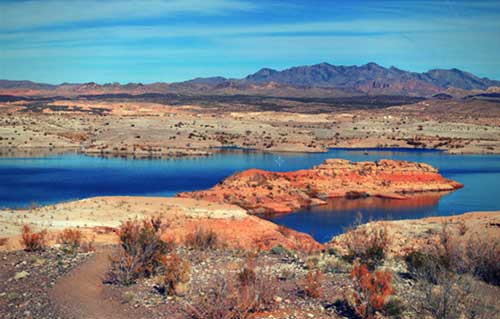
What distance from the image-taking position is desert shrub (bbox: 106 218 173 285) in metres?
11.9

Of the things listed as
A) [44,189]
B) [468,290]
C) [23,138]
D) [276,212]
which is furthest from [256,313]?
[23,138]

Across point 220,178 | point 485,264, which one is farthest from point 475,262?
point 220,178

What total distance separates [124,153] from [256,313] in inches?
2277

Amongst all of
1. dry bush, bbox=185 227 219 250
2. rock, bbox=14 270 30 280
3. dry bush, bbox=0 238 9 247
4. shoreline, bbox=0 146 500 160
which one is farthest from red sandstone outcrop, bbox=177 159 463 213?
shoreline, bbox=0 146 500 160

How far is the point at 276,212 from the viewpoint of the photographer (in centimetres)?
3503

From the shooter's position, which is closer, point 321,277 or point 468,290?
point 468,290

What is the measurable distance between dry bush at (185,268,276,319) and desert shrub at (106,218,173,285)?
1.79 m

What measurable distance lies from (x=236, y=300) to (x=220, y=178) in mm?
36793

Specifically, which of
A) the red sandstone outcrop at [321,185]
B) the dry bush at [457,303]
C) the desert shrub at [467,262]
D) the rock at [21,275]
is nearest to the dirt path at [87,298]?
the rock at [21,275]

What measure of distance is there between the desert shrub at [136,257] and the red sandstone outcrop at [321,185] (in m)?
21.9

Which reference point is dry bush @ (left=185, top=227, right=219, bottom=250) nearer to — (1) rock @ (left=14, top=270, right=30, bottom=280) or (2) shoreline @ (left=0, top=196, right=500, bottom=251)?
(2) shoreline @ (left=0, top=196, right=500, bottom=251)

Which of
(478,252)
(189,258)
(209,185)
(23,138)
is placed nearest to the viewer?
(478,252)

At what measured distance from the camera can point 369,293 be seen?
32.7ft

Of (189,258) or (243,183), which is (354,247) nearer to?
(189,258)
